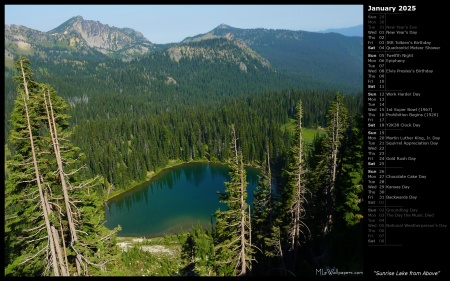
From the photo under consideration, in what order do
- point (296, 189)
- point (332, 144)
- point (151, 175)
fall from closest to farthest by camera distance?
point (296, 189) → point (332, 144) → point (151, 175)

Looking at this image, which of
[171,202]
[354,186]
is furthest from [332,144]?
[171,202]

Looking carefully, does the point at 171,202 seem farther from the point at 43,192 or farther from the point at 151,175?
the point at 43,192

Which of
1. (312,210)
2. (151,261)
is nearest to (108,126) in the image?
(151,261)

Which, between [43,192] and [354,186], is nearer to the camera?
[43,192]

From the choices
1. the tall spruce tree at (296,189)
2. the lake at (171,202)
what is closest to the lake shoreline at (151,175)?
the lake at (171,202)

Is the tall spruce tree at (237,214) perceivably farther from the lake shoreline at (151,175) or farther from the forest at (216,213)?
the lake shoreline at (151,175)

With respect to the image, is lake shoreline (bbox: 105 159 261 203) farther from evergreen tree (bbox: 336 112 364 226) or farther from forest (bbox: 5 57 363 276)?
evergreen tree (bbox: 336 112 364 226)

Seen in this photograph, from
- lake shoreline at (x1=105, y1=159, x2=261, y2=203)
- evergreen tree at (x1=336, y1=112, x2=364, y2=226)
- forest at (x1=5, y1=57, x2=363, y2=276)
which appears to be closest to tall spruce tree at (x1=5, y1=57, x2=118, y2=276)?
forest at (x1=5, y1=57, x2=363, y2=276)
